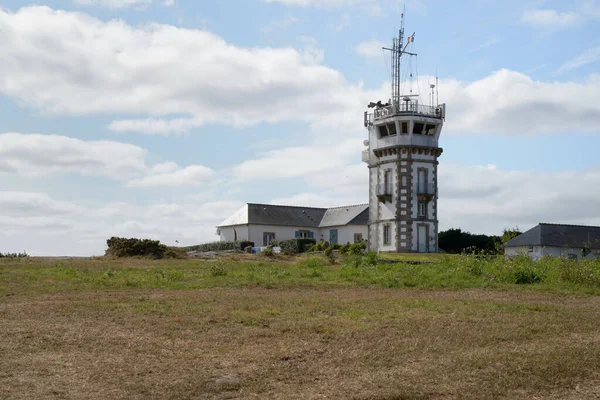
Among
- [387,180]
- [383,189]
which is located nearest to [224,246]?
[383,189]

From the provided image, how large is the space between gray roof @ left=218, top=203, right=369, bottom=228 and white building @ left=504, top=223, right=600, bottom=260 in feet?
49.0

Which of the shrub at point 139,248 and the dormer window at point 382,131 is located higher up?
the dormer window at point 382,131

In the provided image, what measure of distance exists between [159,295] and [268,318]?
5.30m

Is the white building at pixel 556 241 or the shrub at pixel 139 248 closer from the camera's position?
the shrub at pixel 139 248

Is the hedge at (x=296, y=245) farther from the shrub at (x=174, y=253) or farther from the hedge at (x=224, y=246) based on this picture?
the shrub at (x=174, y=253)

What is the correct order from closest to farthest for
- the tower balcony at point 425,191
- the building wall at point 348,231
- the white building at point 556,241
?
the white building at point 556,241, the tower balcony at point 425,191, the building wall at point 348,231

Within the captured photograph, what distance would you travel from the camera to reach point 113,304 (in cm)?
1653

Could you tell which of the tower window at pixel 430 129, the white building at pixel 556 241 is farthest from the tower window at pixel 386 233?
the white building at pixel 556 241

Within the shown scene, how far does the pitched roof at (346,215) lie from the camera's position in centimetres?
6222

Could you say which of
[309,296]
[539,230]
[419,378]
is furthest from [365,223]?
[419,378]

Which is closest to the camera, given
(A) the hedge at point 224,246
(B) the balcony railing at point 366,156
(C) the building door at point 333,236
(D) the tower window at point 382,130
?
(D) the tower window at point 382,130

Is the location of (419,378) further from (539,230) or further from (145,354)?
(539,230)

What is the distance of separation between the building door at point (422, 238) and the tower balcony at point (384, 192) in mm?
2965

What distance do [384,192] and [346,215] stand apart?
13.3 m
